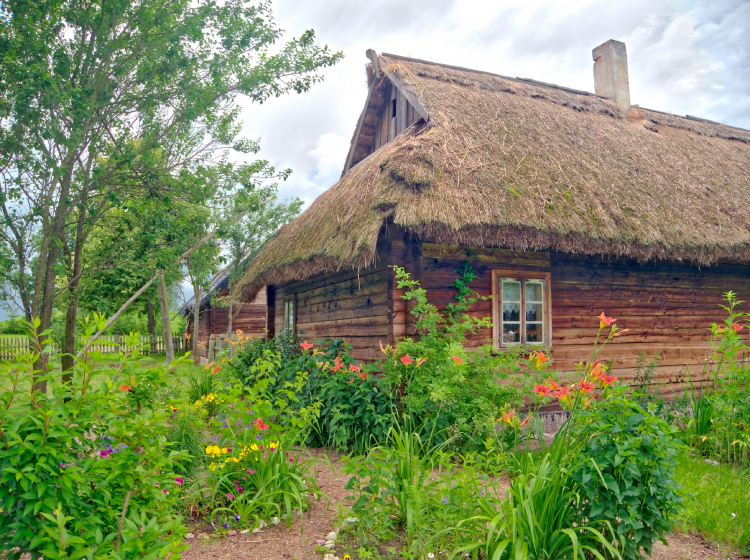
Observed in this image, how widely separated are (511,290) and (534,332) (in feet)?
2.15

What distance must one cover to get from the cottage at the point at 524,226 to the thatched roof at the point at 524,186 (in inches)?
1.0

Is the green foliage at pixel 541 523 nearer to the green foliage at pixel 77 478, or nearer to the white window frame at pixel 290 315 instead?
the green foliage at pixel 77 478

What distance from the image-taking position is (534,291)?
6832 millimetres

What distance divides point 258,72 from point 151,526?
23.3 ft

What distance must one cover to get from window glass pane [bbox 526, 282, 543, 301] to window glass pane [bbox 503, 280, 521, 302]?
152mm

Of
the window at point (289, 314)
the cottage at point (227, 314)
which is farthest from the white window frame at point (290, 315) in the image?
the cottage at point (227, 314)

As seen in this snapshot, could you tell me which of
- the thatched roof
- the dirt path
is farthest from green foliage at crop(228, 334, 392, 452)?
the dirt path

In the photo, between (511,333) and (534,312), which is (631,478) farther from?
(534,312)

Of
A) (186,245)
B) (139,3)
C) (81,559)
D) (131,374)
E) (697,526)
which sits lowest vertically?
(697,526)

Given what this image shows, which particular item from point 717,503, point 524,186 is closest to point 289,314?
point 524,186

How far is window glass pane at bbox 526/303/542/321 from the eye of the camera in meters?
6.80

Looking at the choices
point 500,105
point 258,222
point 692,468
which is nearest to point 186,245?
point 500,105

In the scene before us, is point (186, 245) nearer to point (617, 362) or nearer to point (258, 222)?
point (617, 362)

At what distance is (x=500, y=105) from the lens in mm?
8305
